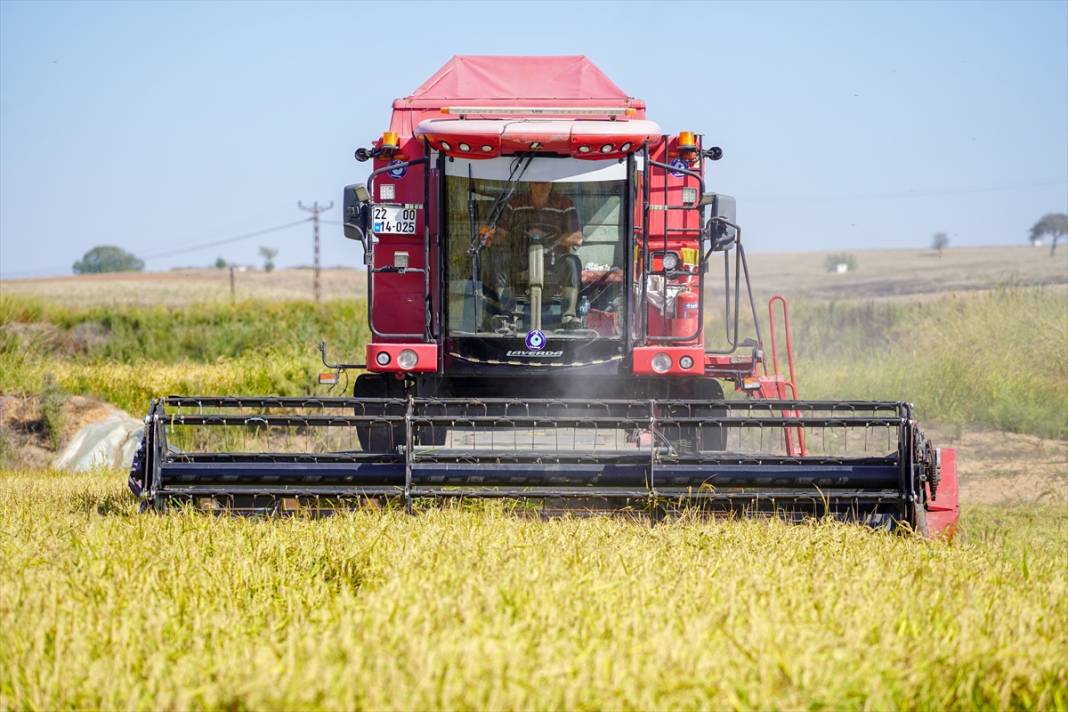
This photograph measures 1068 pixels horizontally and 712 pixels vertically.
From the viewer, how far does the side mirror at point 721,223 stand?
26.4 ft

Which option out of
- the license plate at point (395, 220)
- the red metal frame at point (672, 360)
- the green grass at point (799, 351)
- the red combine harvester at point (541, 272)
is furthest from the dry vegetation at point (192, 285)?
A: the red metal frame at point (672, 360)

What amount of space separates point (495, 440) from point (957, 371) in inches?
389

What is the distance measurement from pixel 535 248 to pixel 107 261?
101575 mm

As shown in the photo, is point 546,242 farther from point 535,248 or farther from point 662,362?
point 662,362

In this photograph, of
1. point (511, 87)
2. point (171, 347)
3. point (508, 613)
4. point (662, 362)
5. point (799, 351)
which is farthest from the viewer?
point (799, 351)

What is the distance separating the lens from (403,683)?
3074 mm

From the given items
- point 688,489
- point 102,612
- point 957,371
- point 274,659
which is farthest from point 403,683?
point 957,371

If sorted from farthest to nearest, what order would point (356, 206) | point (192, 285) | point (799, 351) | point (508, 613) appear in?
point (192, 285)
point (799, 351)
point (356, 206)
point (508, 613)

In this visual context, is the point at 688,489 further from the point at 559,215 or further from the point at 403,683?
the point at 403,683

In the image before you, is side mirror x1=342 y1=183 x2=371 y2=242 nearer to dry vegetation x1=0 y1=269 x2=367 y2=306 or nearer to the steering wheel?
the steering wheel

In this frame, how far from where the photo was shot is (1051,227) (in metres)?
87.7

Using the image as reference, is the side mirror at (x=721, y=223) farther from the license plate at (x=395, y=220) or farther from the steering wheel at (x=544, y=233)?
the license plate at (x=395, y=220)

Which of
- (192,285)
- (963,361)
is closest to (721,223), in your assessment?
(963,361)

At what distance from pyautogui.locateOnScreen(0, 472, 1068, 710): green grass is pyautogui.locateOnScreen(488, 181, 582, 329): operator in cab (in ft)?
8.69
